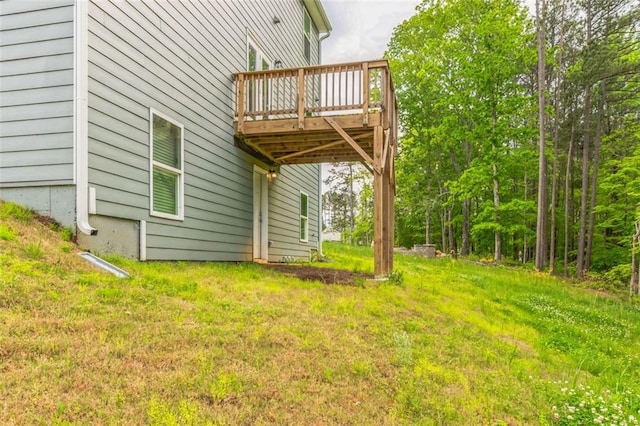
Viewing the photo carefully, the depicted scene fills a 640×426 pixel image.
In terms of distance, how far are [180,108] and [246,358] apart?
4.53 m

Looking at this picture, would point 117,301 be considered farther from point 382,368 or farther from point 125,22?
point 125,22

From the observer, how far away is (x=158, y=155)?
5.62 meters

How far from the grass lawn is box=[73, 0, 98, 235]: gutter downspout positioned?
1.03ft

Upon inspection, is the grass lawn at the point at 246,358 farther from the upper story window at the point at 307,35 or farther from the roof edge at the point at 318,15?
the roof edge at the point at 318,15

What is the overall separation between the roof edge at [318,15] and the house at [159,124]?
9.08ft

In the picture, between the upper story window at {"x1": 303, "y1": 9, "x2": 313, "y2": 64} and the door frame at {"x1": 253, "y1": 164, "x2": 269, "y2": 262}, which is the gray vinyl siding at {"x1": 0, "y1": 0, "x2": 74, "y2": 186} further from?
the upper story window at {"x1": 303, "y1": 9, "x2": 313, "y2": 64}

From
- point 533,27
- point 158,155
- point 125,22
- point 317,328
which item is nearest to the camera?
point 317,328

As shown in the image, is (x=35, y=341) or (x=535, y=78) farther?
(x=535, y=78)

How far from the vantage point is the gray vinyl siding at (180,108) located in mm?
4668

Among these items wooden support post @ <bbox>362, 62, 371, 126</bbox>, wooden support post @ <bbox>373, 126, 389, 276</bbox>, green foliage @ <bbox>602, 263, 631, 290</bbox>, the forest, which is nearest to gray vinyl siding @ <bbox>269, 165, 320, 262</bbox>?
wooden support post @ <bbox>373, 126, 389, 276</bbox>

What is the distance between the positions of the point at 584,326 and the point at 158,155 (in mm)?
7279

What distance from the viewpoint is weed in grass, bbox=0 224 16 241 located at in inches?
142

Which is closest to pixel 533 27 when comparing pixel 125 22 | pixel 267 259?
pixel 267 259

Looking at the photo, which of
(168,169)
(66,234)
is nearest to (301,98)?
(168,169)
